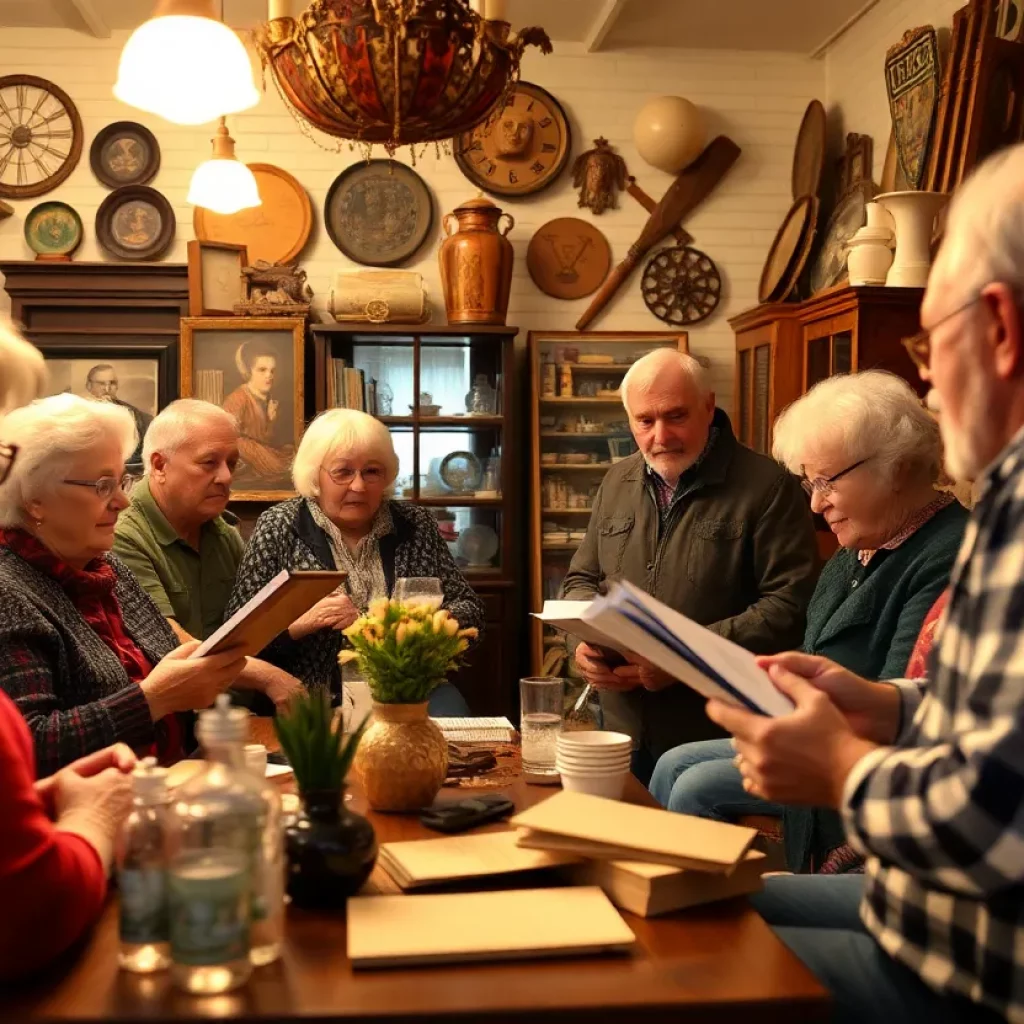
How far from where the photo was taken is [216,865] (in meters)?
1.20

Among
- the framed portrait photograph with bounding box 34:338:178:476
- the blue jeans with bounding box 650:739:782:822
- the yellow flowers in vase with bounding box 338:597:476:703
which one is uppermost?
the framed portrait photograph with bounding box 34:338:178:476

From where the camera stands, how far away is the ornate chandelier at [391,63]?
1986 mm

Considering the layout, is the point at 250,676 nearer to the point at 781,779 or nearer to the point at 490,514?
the point at 781,779

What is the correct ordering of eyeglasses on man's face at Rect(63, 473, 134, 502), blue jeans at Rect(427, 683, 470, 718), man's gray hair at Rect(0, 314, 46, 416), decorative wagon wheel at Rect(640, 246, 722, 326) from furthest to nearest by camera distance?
decorative wagon wheel at Rect(640, 246, 722, 326) < blue jeans at Rect(427, 683, 470, 718) < eyeglasses on man's face at Rect(63, 473, 134, 502) < man's gray hair at Rect(0, 314, 46, 416)

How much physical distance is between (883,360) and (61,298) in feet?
11.8

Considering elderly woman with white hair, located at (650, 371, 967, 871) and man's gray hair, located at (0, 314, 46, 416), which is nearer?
man's gray hair, located at (0, 314, 46, 416)

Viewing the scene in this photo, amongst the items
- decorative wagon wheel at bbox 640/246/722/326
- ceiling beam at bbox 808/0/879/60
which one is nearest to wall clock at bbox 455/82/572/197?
decorative wagon wheel at bbox 640/246/722/326

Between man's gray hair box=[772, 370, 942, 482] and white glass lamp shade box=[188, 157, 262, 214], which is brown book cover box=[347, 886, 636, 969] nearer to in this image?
man's gray hair box=[772, 370, 942, 482]

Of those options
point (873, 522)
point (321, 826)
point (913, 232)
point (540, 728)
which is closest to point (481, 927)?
point (321, 826)

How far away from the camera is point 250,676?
10.1ft

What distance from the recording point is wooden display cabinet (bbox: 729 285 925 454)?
4.16 metres

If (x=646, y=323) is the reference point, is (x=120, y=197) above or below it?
above

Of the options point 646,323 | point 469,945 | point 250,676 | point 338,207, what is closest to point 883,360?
point 646,323

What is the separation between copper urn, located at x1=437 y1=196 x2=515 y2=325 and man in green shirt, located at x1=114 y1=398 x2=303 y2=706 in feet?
6.55
